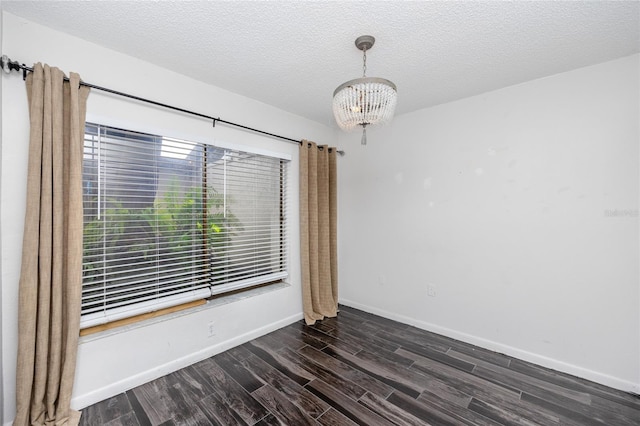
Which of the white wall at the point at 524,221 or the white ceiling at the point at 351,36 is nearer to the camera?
the white ceiling at the point at 351,36

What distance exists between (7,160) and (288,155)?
86.7 inches

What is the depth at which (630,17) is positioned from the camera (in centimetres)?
162

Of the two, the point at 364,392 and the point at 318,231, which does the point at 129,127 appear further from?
the point at 364,392

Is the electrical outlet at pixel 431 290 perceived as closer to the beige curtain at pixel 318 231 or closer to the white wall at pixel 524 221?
the white wall at pixel 524 221

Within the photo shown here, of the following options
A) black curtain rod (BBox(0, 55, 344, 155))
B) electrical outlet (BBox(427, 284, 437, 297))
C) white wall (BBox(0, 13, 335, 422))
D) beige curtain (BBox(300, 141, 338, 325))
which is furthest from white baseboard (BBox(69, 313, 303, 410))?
black curtain rod (BBox(0, 55, 344, 155))

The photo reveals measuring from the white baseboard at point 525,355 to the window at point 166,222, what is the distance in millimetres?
1738

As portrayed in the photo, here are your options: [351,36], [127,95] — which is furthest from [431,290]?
[127,95]

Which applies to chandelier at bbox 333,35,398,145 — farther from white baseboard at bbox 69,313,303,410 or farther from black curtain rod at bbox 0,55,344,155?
white baseboard at bbox 69,313,303,410

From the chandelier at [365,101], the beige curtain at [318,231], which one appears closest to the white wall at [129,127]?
the beige curtain at [318,231]

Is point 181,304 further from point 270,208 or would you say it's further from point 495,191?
point 495,191

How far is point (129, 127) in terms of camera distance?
202 centimetres

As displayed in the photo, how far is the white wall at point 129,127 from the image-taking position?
1602 millimetres

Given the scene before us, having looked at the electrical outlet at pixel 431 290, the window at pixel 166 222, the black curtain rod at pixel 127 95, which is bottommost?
the electrical outlet at pixel 431 290

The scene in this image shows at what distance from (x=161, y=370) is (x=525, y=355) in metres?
3.12
